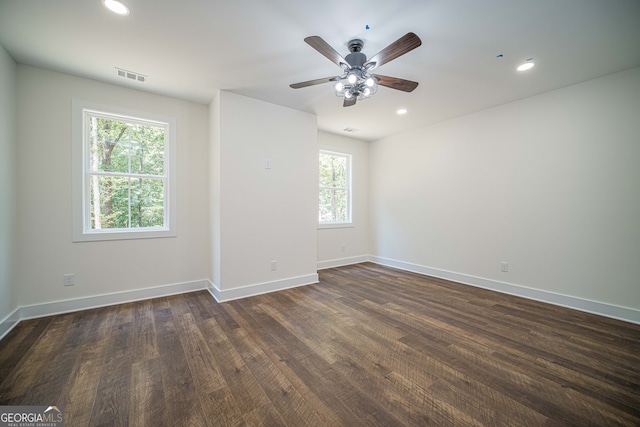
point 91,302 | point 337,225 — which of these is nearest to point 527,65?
point 337,225

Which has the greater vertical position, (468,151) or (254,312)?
(468,151)

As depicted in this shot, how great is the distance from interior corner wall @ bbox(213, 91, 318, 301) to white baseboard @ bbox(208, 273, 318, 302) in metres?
0.01

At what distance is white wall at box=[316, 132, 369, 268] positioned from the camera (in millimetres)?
5203

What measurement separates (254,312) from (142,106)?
3089mm

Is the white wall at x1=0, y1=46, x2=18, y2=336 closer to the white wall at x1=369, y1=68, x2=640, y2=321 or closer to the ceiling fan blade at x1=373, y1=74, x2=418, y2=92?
the ceiling fan blade at x1=373, y1=74, x2=418, y2=92

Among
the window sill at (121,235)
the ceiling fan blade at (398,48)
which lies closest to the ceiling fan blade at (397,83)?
the ceiling fan blade at (398,48)

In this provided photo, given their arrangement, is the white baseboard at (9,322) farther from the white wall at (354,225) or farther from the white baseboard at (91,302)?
the white wall at (354,225)

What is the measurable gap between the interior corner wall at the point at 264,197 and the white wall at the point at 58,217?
0.91 metres

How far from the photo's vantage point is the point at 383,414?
1515 millimetres

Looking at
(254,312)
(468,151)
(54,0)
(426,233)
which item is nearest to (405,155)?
(468,151)

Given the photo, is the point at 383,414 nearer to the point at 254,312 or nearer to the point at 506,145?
the point at 254,312

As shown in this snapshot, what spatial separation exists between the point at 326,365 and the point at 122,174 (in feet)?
11.2

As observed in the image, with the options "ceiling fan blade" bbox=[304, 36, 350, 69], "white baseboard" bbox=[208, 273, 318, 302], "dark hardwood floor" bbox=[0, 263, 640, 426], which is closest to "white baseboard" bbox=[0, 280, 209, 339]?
"dark hardwood floor" bbox=[0, 263, 640, 426]

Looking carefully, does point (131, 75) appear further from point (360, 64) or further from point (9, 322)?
point (9, 322)
